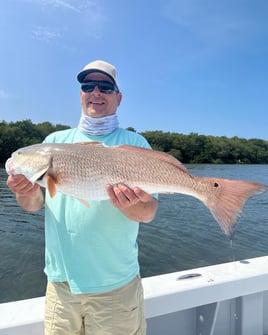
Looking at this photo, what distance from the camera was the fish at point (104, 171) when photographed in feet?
7.09

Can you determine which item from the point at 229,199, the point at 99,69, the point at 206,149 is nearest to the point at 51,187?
the point at 99,69

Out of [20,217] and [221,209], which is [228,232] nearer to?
[221,209]

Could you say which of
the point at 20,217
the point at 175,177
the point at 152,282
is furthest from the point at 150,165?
the point at 20,217

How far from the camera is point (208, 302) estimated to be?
3.03 meters

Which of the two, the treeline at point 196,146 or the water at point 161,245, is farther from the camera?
the treeline at point 196,146

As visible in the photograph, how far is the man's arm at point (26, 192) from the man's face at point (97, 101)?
713 mm

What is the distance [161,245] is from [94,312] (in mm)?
8264

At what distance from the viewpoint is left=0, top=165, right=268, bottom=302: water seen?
7.51m

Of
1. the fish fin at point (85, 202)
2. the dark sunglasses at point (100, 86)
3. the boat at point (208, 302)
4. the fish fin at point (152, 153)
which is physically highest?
the dark sunglasses at point (100, 86)

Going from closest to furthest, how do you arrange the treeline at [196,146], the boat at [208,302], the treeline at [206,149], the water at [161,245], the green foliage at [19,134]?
the boat at [208,302], the water at [161,245], the green foliage at [19,134], the treeline at [196,146], the treeline at [206,149]

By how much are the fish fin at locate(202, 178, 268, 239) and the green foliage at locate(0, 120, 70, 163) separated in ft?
165

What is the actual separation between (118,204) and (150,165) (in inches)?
14.7

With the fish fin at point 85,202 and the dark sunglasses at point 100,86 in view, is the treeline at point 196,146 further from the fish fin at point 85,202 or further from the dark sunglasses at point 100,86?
the fish fin at point 85,202

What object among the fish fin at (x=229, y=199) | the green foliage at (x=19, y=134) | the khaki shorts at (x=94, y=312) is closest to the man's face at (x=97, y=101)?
the fish fin at (x=229, y=199)
